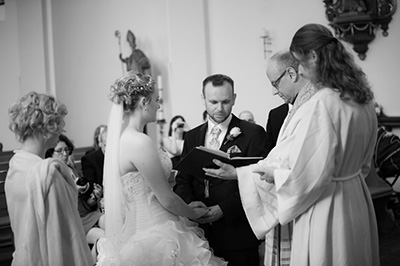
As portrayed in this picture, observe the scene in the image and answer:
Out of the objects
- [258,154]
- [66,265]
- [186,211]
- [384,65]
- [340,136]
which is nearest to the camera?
[340,136]

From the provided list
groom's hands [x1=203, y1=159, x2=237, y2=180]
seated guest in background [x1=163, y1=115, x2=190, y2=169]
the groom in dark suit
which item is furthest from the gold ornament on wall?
groom's hands [x1=203, y1=159, x2=237, y2=180]

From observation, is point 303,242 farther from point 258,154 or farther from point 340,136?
point 258,154

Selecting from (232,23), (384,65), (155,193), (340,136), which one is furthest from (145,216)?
(232,23)

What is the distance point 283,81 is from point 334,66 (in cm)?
64

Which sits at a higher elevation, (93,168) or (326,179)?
(326,179)

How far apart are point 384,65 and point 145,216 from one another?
540 cm

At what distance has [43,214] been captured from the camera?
285 centimetres

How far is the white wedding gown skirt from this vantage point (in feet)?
9.77

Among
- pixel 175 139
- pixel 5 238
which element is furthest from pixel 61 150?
pixel 175 139

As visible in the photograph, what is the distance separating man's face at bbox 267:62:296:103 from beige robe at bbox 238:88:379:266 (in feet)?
1.65

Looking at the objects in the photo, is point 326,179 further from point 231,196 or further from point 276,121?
point 276,121

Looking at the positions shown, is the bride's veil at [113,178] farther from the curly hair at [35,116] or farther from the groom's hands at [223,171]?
the groom's hands at [223,171]

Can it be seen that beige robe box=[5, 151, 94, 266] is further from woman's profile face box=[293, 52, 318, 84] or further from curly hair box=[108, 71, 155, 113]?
woman's profile face box=[293, 52, 318, 84]

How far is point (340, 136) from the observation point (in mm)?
2594
